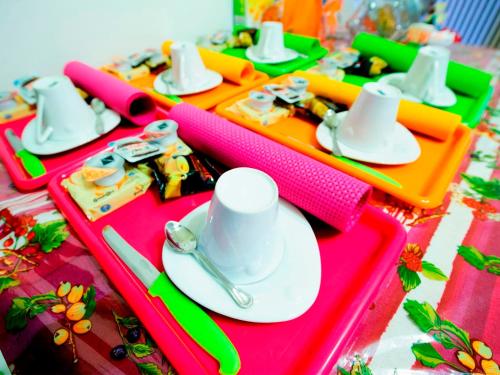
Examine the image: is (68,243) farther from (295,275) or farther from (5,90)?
(5,90)

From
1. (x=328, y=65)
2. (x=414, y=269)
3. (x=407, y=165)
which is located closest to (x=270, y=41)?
(x=328, y=65)


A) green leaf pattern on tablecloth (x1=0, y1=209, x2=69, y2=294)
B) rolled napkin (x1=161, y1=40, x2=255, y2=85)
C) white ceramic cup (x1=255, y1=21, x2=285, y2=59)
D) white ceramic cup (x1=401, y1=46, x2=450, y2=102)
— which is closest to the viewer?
green leaf pattern on tablecloth (x1=0, y1=209, x2=69, y2=294)

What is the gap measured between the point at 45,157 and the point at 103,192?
25 centimetres

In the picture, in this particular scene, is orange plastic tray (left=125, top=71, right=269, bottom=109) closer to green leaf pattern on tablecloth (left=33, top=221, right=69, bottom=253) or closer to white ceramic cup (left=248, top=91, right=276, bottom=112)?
white ceramic cup (left=248, top=91, right=276, bottom=112)

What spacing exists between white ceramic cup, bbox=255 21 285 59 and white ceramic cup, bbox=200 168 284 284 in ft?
2.85

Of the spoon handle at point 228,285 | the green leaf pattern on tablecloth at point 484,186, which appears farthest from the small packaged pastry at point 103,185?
the green leaf pattern on tablecloth at point 484,186

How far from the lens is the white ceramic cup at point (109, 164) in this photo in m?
0.52

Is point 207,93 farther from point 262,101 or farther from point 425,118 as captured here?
point 425,118

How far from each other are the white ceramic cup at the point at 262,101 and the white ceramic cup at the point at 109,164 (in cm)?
38

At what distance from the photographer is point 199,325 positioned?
0.36m

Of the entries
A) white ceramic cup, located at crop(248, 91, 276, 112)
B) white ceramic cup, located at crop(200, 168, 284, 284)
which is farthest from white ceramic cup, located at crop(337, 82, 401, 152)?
white ceramic cup, located at crop(200, 168, 284, 284)

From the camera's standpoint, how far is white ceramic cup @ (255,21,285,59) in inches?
41.6

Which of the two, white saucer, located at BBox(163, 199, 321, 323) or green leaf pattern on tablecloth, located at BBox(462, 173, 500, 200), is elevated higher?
green leaf pattern on tablecloth, located at BBox(462, 173, 500, 200)

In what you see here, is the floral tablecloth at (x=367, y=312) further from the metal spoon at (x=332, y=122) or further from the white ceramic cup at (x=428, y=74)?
the white ceramic cup at (x=428, y=74)
